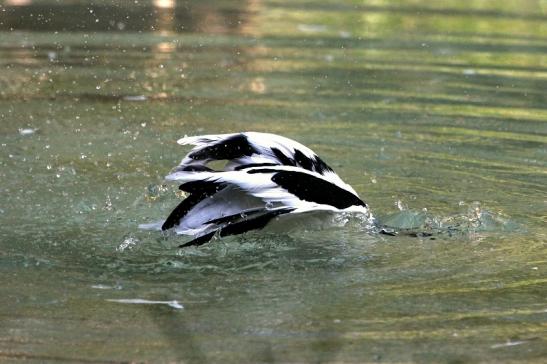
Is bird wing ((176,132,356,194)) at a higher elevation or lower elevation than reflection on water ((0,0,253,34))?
higher

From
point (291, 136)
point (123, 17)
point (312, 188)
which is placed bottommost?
point (291, 136)

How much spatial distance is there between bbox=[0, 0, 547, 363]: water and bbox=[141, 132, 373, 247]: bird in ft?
0.56

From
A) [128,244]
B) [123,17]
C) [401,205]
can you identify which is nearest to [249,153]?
[128,244]

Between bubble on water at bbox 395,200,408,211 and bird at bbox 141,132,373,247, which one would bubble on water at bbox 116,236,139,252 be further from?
bubble on water at bbox 395,200,408,211

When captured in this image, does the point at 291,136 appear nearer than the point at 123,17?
Yes

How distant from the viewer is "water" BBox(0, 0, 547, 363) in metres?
4.43

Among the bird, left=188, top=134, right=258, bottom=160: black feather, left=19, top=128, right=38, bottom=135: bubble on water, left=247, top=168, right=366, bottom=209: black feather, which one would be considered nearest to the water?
left=19, top=128, right=38, bottom=135: bubble on water

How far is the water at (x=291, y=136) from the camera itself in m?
4.43

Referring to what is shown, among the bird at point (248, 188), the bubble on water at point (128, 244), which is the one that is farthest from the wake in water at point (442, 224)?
the bubble on water at point (128, 244)

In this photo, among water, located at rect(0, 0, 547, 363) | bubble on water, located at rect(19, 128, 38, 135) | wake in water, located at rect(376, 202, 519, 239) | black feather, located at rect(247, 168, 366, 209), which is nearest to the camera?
water, located at rect(0, 0, 547, 363)

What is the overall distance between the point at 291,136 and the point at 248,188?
2902 mm

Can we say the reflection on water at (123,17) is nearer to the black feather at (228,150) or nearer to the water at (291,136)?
the water at (291,136)

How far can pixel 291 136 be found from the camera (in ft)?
26.4

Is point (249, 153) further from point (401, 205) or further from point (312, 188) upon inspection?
point (401, 205)
